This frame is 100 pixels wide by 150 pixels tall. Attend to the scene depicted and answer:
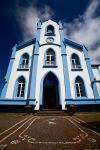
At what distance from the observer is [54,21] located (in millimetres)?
19188

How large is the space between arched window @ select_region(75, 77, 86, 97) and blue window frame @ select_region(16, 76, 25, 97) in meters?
6.70

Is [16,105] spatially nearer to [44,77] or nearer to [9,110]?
[9,110]

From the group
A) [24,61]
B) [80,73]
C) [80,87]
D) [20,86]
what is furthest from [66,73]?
[24,61]

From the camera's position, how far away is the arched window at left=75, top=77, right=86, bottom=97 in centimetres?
1271

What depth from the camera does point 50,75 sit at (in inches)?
542

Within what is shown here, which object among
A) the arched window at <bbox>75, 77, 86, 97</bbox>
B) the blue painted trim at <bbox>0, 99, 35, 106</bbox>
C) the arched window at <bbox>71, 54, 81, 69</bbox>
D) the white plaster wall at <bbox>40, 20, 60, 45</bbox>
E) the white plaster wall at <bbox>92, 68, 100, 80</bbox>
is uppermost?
the white plaster wall at <bbox>40, 20, 60, 45</bbox>

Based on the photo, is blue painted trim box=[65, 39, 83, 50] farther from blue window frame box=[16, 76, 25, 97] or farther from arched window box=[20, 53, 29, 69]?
blue window frame box=[16, 76, 25, 97]

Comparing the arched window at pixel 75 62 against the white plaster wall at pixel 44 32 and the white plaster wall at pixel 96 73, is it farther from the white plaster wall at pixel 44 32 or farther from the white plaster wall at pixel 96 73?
the white plaster wall at pixel 44 32

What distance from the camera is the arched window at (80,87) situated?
1271 centimetres

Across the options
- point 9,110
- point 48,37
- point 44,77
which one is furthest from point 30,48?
point 9,110

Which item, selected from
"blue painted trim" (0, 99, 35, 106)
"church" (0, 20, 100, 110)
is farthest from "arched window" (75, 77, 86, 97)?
"blue painted trim" (0, 99, 35, 106)

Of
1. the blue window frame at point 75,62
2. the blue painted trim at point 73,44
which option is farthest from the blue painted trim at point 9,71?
the blue window frame at point 75,62

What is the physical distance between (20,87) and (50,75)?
161 inches

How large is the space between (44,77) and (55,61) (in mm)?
2912
